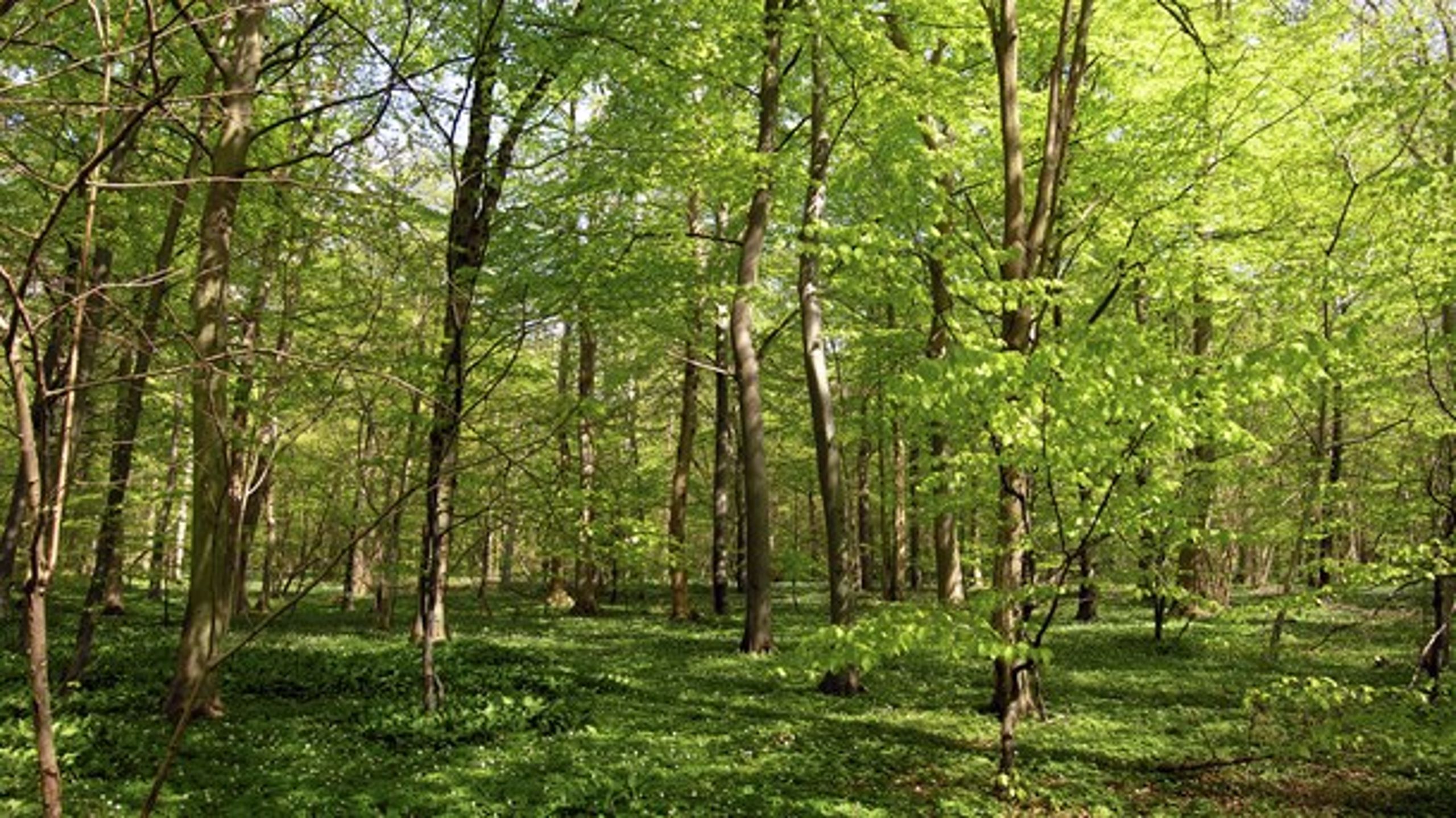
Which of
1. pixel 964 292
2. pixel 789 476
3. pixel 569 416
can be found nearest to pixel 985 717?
pixel 964 292

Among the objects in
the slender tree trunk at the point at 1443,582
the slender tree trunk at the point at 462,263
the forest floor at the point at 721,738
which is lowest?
the forest floor at the point at 721,738

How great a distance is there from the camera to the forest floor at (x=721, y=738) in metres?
6.66

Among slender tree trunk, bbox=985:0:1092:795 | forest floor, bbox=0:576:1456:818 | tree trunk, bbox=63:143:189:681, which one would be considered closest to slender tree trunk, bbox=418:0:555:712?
forest floor, bbox=0:576:1456:818

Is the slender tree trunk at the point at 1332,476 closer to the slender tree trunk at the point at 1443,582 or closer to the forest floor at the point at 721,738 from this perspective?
the slender tree trunk at the point at 1443,582

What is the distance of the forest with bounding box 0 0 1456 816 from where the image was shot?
203 inches

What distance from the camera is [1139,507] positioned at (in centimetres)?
686

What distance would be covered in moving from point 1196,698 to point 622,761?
803cm

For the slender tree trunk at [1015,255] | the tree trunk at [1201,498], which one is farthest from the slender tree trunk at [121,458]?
the tree trunk at [1201,498]

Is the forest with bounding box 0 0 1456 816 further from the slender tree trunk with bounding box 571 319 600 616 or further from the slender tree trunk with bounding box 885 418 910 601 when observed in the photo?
the slender tree trunk with bounding box 885 418 910 601

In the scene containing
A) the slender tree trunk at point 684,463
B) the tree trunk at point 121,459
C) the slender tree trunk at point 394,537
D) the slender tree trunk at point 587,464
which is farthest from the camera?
the slender tree trunk at point 684,463

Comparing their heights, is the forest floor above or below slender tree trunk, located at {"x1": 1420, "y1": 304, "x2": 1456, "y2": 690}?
below

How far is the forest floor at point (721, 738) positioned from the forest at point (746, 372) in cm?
8

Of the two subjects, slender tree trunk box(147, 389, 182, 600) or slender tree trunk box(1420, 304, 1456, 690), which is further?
slender tree trunk box(147, 389, 182, 600)

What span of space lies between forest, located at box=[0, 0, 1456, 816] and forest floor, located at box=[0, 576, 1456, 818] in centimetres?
8
